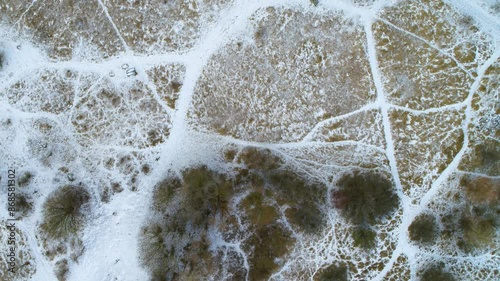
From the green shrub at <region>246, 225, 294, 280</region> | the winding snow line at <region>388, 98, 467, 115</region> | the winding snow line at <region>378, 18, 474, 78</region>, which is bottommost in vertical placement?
the green shrub at <region>246, 225, 294, 280</region>

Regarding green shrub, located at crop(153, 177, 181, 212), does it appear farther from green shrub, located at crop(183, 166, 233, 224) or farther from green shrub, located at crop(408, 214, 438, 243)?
green shrub, located at crop(408, 214, 438, 243)

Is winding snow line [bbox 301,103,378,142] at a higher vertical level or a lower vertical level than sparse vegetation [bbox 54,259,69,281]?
higher

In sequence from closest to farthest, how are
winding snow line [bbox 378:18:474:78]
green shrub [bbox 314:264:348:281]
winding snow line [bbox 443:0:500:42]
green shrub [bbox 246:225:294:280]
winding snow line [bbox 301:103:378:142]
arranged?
winding snow line [bbox 443:0:500:42], winding snow line [bbox 378:18:474:78], green shrub [bbox 314:264:348:281], green shrub [bbox 246:225:294:280], winding snow line [bbox 301:103:378:142]

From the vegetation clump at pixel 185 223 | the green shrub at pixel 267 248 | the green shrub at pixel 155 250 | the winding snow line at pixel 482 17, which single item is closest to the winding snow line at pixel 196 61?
the vegetation clump at pixel 185 223

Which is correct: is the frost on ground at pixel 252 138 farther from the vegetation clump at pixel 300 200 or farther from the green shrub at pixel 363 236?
the green shrub at pixel 363 236

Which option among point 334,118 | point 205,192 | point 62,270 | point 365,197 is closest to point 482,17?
point 334,118

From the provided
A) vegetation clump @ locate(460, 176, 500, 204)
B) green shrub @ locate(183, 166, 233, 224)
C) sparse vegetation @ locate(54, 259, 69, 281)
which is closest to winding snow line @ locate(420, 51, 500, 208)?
vegetation clump @ locate(460, 176, 500, 204)
